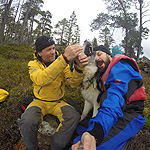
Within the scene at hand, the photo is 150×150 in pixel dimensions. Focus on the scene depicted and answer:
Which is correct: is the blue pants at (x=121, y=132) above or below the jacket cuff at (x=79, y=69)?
below

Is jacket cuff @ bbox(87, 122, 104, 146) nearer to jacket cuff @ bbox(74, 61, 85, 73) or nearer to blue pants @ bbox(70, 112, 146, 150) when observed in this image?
blue pants @ bbox(70, 112, 146, 150)

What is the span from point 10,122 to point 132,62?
322 cm

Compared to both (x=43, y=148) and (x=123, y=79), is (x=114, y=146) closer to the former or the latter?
(x=123, y=79)

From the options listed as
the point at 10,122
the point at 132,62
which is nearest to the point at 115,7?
the point at 132,62

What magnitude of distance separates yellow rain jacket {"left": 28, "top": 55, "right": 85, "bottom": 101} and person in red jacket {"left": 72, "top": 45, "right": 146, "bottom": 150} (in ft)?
1.63

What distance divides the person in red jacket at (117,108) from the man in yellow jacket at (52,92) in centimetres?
51

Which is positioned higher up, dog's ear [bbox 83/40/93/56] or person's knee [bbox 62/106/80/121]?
dog's ear [bbox 83/40/93/56]

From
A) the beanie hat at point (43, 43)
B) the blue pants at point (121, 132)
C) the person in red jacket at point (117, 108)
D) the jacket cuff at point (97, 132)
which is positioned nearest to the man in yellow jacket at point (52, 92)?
the beanie hat at point (43, 43)

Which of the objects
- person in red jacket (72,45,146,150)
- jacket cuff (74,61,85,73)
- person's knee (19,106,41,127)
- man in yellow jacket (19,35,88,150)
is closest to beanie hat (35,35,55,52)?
man in yellow jacket (19,35,88,150)

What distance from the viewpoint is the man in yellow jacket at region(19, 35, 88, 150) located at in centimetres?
170

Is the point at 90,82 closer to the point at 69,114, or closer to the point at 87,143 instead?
the point at 69,114

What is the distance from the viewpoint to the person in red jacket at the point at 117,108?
44.9 inches

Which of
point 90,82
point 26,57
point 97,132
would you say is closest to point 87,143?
point 97,132

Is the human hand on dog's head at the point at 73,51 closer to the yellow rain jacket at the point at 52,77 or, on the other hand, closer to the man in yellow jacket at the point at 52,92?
the man in yellow jacket at the point at 52,92
